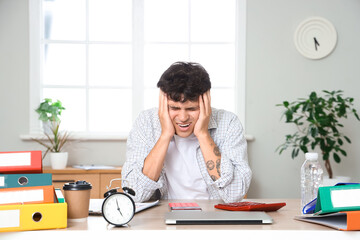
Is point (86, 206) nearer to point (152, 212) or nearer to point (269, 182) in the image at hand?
point (152, 212)

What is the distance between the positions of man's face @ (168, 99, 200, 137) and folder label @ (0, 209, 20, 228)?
3.62 feet

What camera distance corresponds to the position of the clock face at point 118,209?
1.38m

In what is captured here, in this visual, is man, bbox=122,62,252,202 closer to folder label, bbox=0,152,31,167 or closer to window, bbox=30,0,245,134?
folder label, bbox=0,152,31,167

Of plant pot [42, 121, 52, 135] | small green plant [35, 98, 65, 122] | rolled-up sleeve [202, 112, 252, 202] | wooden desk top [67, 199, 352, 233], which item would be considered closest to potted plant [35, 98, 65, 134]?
small green plant [35, 98, 65, 122]

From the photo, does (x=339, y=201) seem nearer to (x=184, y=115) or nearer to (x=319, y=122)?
(x=184, y=115)

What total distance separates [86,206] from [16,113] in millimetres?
2915

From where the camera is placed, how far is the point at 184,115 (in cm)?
227

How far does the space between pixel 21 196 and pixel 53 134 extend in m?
2.80

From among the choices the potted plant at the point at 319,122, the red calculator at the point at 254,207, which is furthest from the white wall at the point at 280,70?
the red calculator at the point at 254,207

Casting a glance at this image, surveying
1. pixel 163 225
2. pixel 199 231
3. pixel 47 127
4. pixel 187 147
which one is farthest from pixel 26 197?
pixel 47 127

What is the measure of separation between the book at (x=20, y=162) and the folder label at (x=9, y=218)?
162mm

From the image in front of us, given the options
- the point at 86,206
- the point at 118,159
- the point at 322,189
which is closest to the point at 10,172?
the point at 86,206

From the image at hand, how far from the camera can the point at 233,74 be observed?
4.27m

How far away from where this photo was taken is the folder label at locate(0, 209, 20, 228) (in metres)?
1.29
